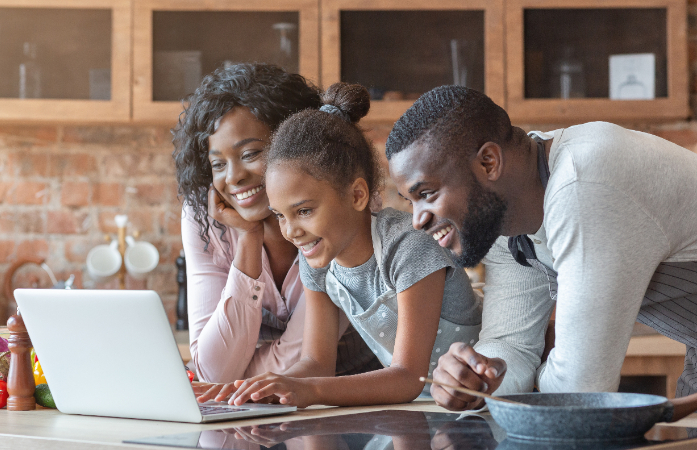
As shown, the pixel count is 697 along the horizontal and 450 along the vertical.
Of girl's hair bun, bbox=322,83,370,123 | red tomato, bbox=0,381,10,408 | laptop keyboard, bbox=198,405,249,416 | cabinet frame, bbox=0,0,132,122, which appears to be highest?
cabinet frame, bbox=0,0,132,122

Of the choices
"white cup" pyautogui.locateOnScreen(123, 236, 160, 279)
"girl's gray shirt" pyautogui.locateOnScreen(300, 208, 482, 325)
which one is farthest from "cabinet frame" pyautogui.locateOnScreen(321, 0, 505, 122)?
"girl's gray shirt" pyautogui.locateOnScreen(300, 208, 482, 325)

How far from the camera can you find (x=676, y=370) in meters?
2.25

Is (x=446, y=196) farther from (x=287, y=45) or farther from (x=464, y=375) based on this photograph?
(x=287, y=45)

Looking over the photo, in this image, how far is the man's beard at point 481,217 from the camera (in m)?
1.06

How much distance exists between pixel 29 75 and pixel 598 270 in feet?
7.65

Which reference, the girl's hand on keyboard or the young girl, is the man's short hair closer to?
the young girl

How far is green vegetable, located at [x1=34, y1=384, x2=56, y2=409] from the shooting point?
1.11 metres

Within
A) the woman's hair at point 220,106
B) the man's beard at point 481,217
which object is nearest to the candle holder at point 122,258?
the woman's hair at point 220,106

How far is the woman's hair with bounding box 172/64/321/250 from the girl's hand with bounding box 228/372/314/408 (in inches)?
23.2

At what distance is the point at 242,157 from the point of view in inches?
56.9

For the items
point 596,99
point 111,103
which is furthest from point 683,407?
point 111,103

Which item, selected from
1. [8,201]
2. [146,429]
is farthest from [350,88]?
[8,201]

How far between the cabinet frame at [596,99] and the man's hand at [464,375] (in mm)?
1805

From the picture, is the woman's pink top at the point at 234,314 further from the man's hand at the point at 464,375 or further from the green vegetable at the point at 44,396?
the man's hand at the point at 464,375
